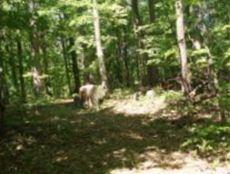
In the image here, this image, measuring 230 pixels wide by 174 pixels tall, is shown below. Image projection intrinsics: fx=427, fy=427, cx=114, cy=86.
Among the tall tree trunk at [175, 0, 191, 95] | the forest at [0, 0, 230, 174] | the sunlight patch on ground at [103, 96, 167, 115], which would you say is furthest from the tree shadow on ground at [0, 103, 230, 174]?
the tall tree trunk at [175, 0, 191, 95]

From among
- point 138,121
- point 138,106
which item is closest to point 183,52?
point 138,121

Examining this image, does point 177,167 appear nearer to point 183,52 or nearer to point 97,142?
point 97,142

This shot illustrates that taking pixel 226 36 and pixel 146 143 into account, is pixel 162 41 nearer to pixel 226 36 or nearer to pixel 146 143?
pixel 226 36

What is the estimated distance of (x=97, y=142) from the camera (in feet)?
41.2

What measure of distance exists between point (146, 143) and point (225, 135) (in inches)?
89.9

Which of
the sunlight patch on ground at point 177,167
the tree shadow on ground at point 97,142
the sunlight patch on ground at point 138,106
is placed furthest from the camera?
the sunlight patch on ground at point 138,106

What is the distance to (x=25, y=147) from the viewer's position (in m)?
11.9

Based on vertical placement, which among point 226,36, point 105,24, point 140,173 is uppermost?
point 105,24

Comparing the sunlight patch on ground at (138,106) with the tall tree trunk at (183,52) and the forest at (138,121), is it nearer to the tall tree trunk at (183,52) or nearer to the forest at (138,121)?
the forest at (138,121)

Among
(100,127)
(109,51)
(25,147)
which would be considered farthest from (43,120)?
(109,51)

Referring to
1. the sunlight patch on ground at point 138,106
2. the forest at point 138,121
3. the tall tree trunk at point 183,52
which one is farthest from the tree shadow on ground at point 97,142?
the tall tree trunk at point 183,52

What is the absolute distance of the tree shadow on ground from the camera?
35.1 ft

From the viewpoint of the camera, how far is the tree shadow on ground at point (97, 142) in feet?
35.1

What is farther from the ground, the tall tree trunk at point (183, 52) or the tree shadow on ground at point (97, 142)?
the tall tree trunk at point (183, 52)
